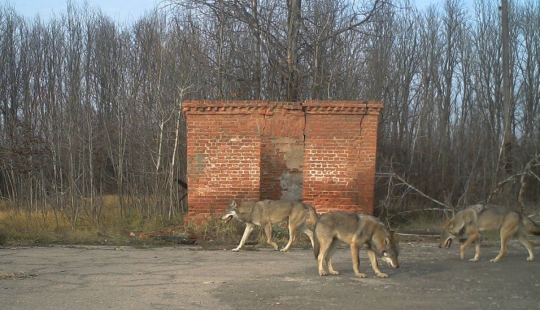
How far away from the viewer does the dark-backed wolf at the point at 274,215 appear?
571 inches

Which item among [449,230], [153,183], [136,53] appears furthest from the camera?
[136,53]

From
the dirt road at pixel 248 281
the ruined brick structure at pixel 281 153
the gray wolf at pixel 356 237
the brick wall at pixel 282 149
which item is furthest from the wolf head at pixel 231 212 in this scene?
the gray wolf at pixel 356 237

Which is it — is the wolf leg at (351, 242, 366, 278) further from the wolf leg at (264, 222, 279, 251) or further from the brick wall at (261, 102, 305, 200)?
the brick wall at (261, 102, 305, 200)

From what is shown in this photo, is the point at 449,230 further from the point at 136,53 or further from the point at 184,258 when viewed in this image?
the point at 136,53

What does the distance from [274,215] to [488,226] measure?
16.3ft

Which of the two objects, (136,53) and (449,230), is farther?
(136,53)

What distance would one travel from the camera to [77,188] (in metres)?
19.9

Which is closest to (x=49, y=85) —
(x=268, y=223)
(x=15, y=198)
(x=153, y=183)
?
(x=15, y=198)

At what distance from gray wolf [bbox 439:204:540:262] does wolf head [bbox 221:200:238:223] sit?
16.7 feet

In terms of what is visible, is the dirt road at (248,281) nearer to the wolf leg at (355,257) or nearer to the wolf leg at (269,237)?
the wolf leg at (355,257)

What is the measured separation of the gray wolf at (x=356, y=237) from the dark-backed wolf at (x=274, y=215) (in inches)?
141

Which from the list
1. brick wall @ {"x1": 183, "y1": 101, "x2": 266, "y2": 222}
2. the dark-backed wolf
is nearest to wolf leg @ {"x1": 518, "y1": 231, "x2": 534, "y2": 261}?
the dark-backed wolf

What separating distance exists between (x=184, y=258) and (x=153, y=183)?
884cm

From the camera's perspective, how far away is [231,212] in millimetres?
15141
